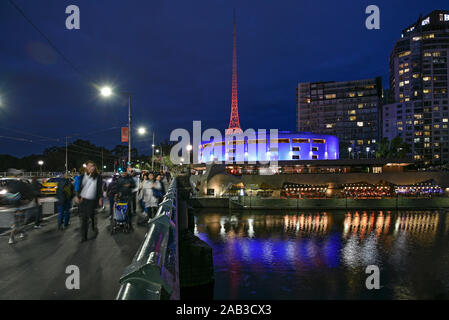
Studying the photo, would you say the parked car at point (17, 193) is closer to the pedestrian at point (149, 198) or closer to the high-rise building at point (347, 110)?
the pedestrian at point (149, 198)

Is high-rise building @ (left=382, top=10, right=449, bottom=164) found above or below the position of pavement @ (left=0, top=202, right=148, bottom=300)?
above

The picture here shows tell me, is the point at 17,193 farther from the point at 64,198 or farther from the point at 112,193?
the point at 112,193

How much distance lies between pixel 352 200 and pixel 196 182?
101ft

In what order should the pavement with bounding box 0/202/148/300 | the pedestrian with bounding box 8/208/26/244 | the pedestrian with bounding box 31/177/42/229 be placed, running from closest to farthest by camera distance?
the pavement with bounding box 0/202/148/300 → the pedestrian with bounding box 8/208/26/244 → the pedestrian with bounding box 31/177/42/229

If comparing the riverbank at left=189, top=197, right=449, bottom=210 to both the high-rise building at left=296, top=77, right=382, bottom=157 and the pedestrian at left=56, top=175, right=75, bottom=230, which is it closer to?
the pedestrian at left=56, top=175, right=75, bottom=230

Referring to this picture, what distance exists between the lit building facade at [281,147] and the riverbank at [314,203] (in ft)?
172

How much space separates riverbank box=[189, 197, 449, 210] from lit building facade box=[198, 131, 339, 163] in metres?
52.5

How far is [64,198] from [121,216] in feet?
8.16

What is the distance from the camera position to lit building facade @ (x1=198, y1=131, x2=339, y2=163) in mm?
108250

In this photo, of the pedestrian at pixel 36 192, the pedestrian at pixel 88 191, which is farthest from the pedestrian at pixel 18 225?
the pedestrian at pixel 88 191

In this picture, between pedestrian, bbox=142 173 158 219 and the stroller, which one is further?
pedestrian, bbox=142 173 158 219

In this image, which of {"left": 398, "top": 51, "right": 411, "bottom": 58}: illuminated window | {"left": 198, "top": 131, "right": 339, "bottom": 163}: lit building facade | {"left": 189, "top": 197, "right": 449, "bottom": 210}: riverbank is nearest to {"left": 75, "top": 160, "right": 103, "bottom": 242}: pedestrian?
{"left": 189, "top": 197, "right": 449, "bottom": 210}: riverbank

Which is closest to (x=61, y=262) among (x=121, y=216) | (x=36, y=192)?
(x=121, y=216)
